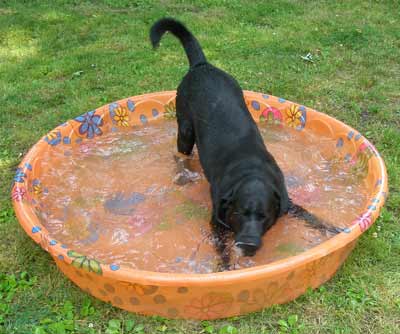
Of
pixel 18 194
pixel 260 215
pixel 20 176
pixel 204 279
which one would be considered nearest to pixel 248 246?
pixel 260 215

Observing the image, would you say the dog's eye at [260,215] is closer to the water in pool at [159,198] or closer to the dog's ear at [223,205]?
the dog's ear at [223,205]

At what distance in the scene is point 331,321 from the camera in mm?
3113

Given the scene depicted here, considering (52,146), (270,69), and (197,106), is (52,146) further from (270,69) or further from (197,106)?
(270,69)

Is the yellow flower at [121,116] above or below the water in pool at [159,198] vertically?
above

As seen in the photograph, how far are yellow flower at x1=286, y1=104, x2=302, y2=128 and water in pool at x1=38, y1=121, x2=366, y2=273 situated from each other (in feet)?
0.25

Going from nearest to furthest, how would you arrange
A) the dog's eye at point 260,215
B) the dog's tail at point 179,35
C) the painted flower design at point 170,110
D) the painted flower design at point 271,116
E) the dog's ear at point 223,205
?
the dog's eye at point 260,215 < the dog's ear at point 223,205 < the dog's tail at point 179,35 < the painted flower design at point 271,116 < the painted flower design at point 170,110

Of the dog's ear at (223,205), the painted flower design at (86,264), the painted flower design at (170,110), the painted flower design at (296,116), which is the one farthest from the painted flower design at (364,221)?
the painted flower design at (170,110)

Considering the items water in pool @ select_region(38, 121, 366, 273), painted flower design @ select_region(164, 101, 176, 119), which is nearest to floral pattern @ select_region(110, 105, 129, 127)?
water in pool @ select_region(38, 121, 366, 273)

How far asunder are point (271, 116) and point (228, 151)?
5.50ft

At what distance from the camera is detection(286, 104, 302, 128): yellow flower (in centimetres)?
505

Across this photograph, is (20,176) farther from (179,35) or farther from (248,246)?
(248,246)

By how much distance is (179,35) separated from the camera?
436 cm

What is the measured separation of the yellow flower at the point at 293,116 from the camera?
5048 mm

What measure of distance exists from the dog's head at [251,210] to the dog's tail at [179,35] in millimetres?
1590
